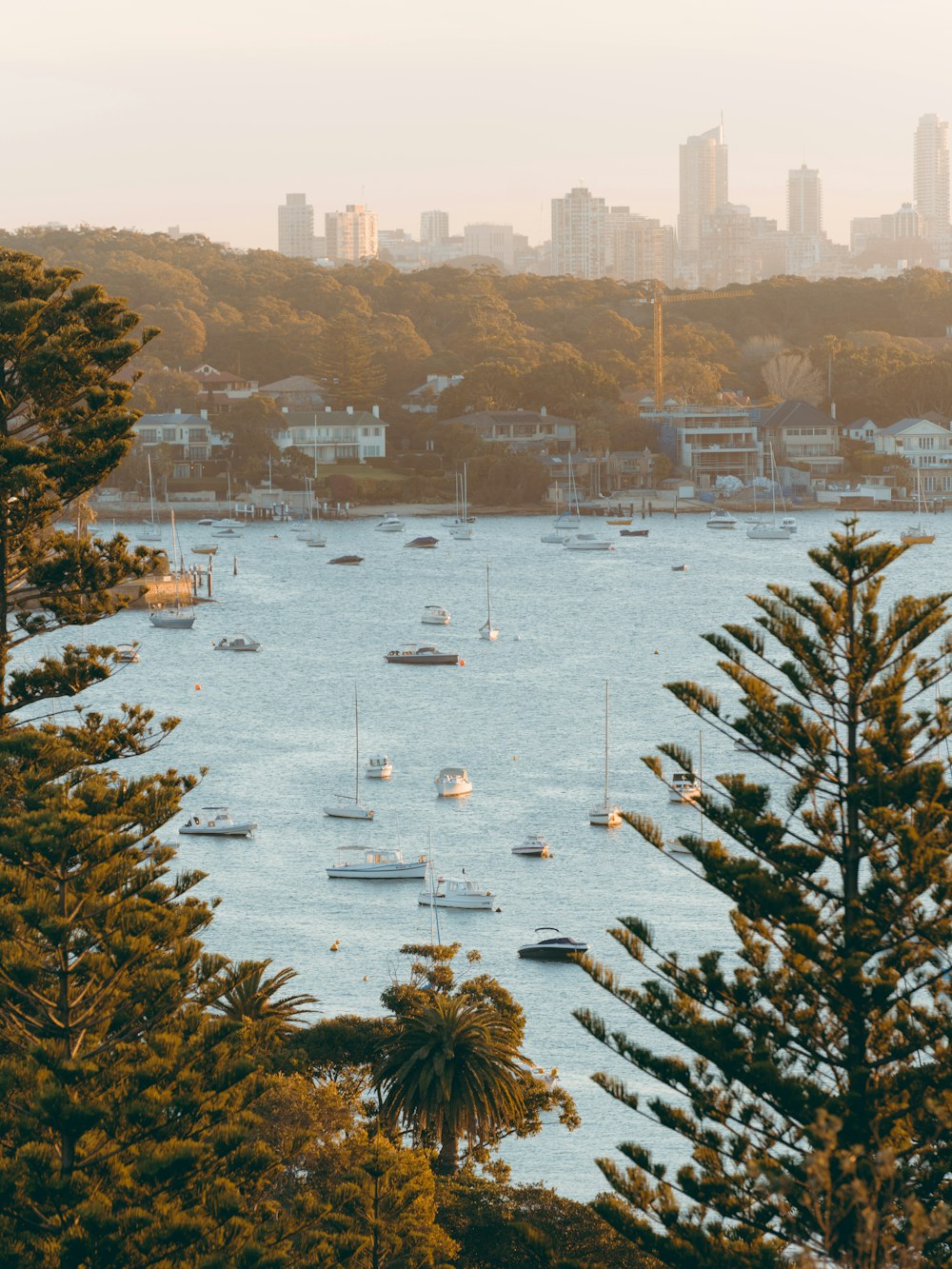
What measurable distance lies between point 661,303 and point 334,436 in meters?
36.7

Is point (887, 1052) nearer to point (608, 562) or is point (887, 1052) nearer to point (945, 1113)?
point (945, 1113)

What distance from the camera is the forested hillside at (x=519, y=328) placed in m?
117

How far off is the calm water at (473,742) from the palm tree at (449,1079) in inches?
108

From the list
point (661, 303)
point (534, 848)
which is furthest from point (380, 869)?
point (661, 303)

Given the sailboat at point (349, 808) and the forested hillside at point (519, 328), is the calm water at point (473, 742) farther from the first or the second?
the forested hillside at point (519, 328)

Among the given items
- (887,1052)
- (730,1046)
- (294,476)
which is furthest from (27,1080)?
(294,476)

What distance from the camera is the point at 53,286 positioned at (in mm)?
18766

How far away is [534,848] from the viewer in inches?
1324

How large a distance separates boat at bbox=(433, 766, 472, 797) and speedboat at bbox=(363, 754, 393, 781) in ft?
5.07

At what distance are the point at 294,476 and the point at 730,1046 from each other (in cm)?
9341

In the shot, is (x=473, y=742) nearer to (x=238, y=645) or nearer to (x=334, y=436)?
(x=238, y=645)

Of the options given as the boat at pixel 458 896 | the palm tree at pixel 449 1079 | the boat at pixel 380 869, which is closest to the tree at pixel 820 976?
the palm tree at pixel 449 1079

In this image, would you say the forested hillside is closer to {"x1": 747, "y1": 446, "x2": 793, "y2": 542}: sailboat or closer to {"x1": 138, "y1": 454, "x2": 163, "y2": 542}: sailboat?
{"x1": 747, "y1": 446, "x2": 793, "y2": 542}: sailboat

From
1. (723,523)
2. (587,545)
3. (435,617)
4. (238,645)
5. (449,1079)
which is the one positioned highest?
(723,523)
